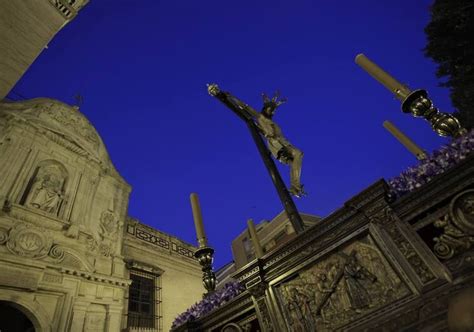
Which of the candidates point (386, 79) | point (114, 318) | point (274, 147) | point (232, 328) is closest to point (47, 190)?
point (114, 318)

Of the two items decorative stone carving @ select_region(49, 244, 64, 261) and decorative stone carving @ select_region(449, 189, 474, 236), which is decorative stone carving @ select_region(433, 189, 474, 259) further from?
decorative stone carving @ select_region(49, 244, 64, 261)

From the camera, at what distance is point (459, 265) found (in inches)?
71.6

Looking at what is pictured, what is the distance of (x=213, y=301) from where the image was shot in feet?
11.0

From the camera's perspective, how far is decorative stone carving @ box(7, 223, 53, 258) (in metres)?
8.08

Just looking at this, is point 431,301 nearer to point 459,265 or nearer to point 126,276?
point 459,265

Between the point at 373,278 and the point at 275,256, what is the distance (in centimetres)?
102

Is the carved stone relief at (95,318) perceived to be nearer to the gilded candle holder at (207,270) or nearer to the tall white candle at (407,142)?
the gilded candle holder at (207,270)

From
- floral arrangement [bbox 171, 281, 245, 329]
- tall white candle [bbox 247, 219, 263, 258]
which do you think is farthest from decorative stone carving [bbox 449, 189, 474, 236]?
floral arrangement [bbox 171, 281, 245, 329]

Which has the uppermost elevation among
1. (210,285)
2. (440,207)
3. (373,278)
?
(210,285)

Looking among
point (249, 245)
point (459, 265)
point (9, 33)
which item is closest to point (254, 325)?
point (459, 265)

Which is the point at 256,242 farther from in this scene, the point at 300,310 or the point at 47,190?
the point at 47,190

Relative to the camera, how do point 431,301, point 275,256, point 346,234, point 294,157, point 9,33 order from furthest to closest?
point 9,33
point 294,157
point 275,256
point 346,234
point 431,301

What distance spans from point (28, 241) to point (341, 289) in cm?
1008

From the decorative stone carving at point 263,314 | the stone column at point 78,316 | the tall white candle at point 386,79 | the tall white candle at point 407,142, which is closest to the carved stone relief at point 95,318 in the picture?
the stone column at point 78,316
